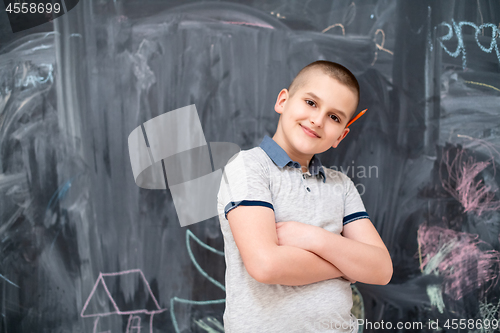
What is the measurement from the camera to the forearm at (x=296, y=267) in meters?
0.75

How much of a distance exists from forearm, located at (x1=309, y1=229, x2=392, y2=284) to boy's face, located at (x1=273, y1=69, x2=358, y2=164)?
26 cm

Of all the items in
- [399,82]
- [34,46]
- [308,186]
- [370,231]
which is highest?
[34,46]

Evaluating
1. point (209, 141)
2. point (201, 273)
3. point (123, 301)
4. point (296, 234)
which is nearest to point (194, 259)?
point (201, 273)

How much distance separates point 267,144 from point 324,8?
683mm

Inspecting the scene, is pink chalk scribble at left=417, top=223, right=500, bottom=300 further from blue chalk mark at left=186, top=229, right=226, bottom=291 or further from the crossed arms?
blue chalk mark at left=186, top=229, right=226, bottom=291

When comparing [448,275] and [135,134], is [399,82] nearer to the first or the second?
[448,275]

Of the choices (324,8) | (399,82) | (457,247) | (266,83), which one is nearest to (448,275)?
(457,247)

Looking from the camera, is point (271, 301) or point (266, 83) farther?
point (266, 83)

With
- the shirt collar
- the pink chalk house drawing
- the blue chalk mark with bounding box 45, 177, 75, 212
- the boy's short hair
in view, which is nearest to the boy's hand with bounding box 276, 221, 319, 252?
the shirt collar

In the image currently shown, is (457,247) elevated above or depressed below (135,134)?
below

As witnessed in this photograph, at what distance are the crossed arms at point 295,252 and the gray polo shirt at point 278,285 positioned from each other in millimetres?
41

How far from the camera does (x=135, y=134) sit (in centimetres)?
122

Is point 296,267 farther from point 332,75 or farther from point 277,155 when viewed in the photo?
point 332,75

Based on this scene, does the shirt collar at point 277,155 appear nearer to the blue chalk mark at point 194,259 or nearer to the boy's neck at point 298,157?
the boy's neck at point 298,157
